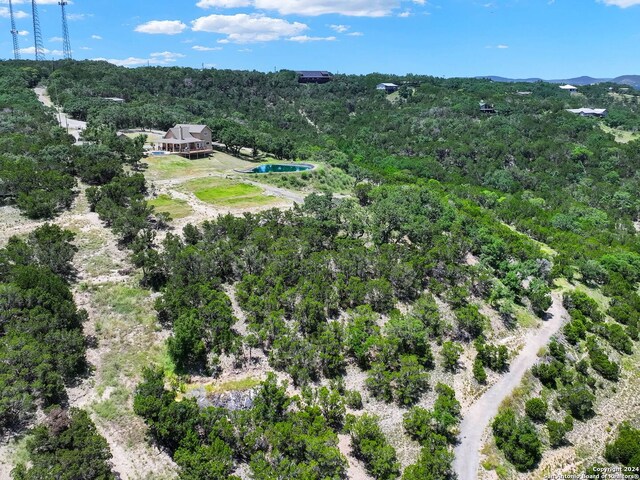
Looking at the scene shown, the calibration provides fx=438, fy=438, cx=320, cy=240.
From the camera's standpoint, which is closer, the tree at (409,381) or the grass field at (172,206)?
the tree at (409,381)

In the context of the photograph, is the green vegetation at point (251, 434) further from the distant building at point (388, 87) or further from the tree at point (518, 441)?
the distant building at point (388, 87)

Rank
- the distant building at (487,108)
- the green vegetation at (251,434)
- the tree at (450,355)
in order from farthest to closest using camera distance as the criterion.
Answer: the distant building at (487,108), the tree at (450,355), the green vegetation at (251,434)

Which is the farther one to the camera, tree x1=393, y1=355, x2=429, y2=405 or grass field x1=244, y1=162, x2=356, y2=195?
grass field x1=244, y1=162, x2=356, y2=195

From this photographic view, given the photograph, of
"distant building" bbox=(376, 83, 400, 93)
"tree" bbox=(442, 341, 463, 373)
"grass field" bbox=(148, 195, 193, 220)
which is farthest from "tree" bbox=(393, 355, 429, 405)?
"distant building" bbox=(376, 83, 400, 93)

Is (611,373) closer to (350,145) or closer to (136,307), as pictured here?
(136,307)

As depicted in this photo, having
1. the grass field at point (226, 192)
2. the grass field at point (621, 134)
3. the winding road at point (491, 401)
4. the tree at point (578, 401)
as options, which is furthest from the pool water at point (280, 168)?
the grass field at point (621, 134)

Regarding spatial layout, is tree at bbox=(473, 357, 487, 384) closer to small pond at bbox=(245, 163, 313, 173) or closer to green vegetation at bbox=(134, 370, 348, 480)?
green vegetation at bbox=(134, 370, 348, 480)
